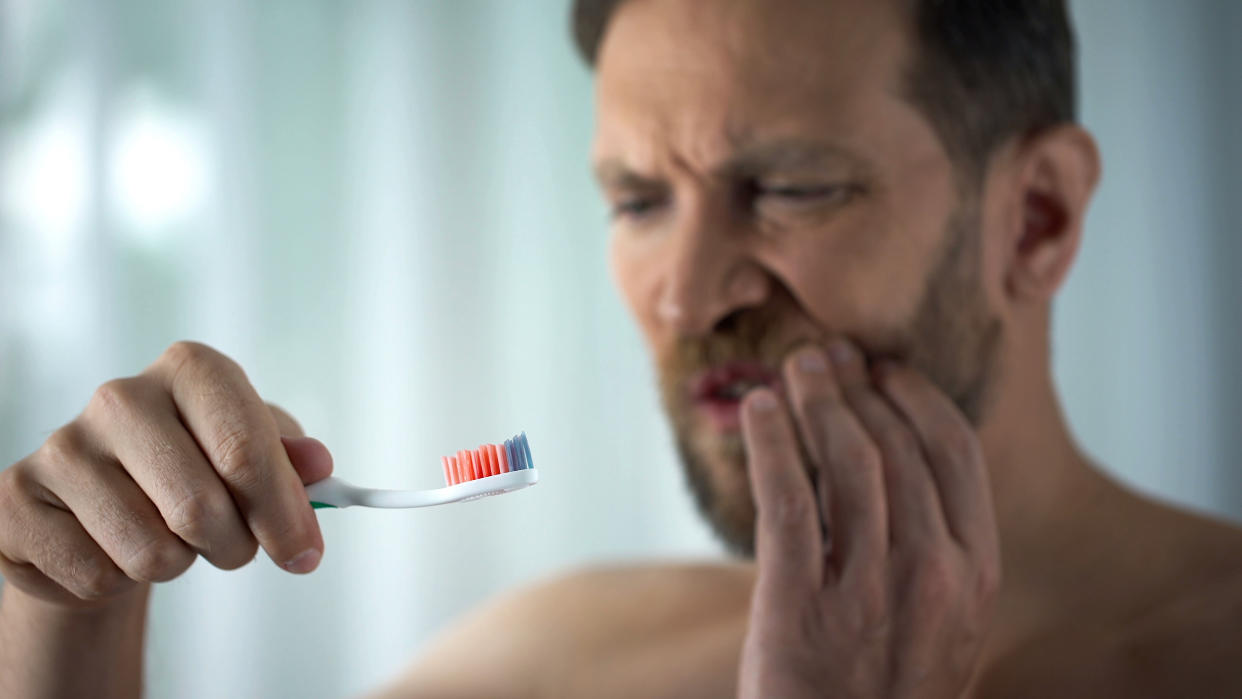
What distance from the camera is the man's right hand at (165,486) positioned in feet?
1.71

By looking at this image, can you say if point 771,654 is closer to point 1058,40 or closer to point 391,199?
point 1058,40

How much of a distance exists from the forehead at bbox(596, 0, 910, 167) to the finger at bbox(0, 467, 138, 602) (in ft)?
1.89

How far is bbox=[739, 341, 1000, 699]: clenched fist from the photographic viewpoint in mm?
767

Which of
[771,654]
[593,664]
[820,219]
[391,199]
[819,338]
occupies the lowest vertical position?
[593,664]

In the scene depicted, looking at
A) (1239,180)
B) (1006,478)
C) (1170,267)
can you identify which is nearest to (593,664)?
(1006,478)

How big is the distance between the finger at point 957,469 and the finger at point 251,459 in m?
0.54

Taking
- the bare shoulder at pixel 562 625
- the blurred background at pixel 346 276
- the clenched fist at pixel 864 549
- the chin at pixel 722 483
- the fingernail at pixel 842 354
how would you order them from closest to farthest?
the clenched fist at pixel 864 549, the fingernail at pixel 842 354, the chin at pixel 722 483, the bare shoulder at pixel 562 625, the blurred background at pixel 346 276

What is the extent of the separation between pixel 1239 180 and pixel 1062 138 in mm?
554

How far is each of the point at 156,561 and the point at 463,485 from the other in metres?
0.18

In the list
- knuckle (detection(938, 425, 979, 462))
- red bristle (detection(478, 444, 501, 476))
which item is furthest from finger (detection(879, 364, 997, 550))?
red bristle (detection(478, 444, 501, 476))

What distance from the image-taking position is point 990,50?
91cm

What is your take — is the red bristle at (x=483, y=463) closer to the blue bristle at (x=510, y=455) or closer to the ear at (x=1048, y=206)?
the blue bristle at (x=510, y=455)

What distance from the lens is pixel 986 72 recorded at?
0.91m

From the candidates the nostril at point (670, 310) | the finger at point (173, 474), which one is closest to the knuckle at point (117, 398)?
the finger at point (173, 474)
